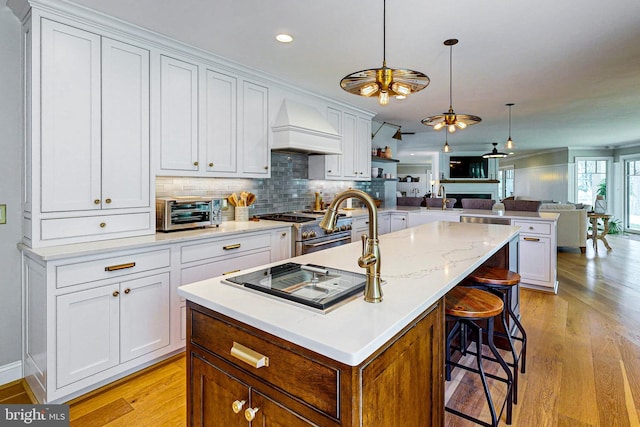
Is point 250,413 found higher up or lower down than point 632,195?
lower down

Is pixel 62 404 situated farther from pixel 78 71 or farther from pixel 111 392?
pixel 78 71

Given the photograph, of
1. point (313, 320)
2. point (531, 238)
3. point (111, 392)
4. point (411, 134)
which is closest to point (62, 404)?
point (111, 392)

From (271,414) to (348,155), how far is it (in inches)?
165

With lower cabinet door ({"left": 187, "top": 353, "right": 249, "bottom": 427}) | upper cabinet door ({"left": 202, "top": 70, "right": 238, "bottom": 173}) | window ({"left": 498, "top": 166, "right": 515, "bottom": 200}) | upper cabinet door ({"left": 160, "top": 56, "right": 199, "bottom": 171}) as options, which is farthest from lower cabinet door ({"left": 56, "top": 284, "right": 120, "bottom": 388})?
window ({"left": 498, "top": 166, "right": 515, "bottom": 200})

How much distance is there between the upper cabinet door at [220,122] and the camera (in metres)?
3.08

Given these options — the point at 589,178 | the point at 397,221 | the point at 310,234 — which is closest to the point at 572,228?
the point at 397,221

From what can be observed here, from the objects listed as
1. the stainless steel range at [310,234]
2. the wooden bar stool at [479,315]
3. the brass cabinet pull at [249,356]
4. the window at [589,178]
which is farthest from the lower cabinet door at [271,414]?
the window at [589,178]

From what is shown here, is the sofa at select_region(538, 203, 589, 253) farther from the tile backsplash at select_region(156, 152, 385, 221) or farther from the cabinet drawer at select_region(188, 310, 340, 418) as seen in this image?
the cabinet drawer at select_region(188, 310, 340, 418)

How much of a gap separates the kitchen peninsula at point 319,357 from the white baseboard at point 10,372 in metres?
1.85

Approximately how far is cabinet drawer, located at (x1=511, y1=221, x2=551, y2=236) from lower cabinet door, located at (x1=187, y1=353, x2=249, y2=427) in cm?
413

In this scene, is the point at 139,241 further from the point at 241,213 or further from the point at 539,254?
the point at 539,254

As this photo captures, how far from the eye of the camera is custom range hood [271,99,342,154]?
3641 millimetres

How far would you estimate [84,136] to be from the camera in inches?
89.9

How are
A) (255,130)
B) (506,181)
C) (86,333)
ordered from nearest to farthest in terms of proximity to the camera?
1. (86,333)
2. (255,130)
3. (506,181)
